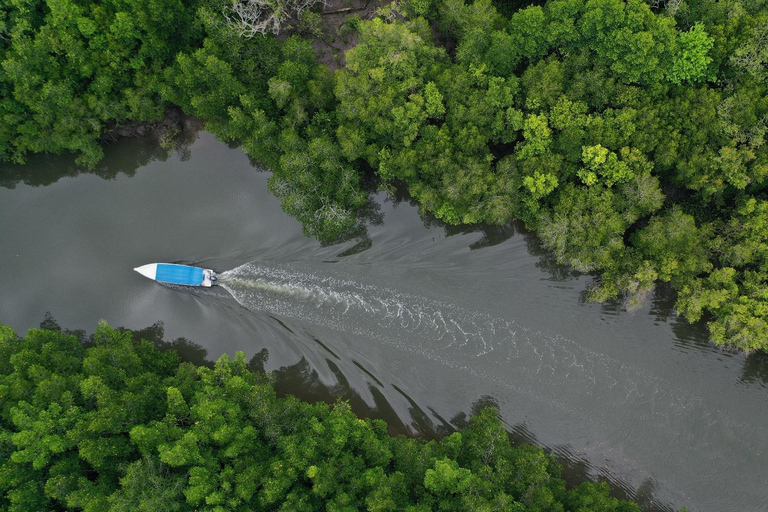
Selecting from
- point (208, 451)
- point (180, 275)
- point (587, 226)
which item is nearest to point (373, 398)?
point (208, 451)

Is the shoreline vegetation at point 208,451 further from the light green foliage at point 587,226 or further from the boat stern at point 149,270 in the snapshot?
the light green foliage at point 587,226

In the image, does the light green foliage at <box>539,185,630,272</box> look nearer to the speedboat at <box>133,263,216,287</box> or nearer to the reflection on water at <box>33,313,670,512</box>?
the reflection on water at <box>33,313,670,512</box>

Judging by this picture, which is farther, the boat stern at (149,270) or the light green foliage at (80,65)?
the boat stern at (149,270)

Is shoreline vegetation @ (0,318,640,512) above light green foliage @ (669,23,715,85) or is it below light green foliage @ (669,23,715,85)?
below

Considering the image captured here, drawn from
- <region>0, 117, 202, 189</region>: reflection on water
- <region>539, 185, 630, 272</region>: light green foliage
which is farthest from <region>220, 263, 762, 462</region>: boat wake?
<region>0, 117, 202, 189</region>: reflection on water

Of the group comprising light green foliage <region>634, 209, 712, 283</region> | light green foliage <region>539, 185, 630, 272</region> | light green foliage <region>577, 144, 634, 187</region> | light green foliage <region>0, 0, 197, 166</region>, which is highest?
light green foliage <region>0, 0, 197, 166</region>

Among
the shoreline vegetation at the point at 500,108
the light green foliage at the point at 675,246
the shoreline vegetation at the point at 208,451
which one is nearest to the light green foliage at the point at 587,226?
the shoreline vegetation at the point at 500,108

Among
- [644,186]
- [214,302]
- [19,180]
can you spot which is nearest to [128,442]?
[214,302]
